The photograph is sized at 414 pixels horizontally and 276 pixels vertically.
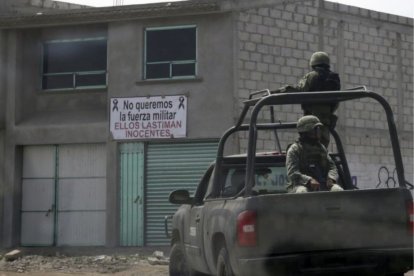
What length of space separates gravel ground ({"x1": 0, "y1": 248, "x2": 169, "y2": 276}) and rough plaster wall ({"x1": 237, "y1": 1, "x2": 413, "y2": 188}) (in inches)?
145

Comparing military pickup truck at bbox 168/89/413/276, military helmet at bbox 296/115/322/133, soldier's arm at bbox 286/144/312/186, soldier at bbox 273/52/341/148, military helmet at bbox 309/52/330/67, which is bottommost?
military pickup truck at bbox 168/89/413/276

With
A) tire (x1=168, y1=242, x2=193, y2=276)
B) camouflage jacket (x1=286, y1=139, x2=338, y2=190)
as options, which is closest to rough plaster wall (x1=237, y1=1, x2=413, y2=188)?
tire (x1=168, y1=242, x2=193, y2=276)

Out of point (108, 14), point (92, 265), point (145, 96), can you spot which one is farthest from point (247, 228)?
point (108, 14)

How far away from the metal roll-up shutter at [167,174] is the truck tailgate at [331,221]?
1100 centimetres

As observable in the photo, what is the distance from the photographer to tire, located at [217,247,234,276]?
594cm

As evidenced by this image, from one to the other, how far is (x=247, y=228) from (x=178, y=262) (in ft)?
9.87

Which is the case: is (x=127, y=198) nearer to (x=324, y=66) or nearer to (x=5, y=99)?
(x=5, y=99)

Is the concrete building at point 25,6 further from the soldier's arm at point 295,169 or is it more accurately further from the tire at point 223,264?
the tire at point 223,264

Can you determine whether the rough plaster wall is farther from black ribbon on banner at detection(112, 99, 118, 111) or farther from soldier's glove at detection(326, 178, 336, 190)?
soldier's glove at detection(326, 178, 336, 190)

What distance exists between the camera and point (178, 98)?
16.7m

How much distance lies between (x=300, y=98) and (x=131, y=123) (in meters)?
11.3

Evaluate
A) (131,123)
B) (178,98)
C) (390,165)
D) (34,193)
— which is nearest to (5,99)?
(34,193)

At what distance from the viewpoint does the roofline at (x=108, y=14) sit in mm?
16406

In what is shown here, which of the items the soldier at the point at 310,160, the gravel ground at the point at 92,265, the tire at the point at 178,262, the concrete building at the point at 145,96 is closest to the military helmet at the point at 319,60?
the soldier at the point at 310,160
